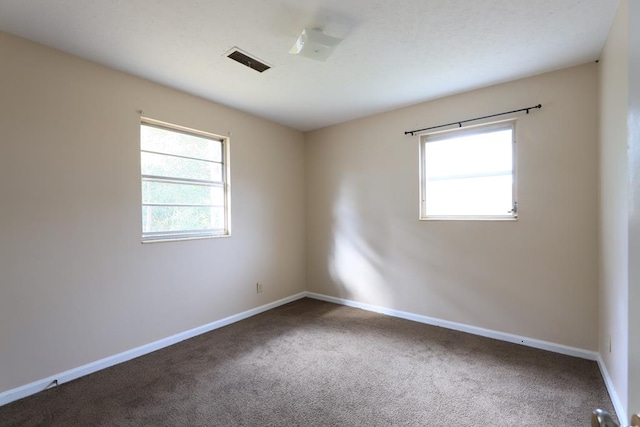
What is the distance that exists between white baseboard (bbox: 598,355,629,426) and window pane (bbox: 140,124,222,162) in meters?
4.04

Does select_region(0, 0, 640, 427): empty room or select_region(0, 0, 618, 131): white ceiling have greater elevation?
select_region(0, 0, 618, 131): white ceiling

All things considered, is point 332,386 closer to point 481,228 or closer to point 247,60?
point 481,228

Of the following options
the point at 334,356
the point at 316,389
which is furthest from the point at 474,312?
the point at 316,389

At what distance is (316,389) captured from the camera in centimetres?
223

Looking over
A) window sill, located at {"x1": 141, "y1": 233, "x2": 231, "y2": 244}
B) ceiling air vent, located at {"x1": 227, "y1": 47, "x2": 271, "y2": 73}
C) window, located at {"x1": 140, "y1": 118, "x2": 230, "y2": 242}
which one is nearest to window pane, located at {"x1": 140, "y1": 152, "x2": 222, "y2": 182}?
window, located at {"x1": 140, "y1": 118, "x2": 230, "y2": 242}

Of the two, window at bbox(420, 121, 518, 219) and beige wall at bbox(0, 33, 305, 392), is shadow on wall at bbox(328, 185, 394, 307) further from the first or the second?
beige wall at bbox(0, 33, 305, 392)

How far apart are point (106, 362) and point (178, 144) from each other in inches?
85.9

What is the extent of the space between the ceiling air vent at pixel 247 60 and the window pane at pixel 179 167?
1.30m

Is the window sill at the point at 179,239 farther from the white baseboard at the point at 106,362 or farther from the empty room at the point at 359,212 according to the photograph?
the white baseboard at the point at 106,362

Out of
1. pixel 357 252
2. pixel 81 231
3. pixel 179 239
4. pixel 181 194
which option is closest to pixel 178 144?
pixel 181 194

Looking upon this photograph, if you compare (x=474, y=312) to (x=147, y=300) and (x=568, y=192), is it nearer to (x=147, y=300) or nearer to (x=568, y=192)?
(x=568, y=192)

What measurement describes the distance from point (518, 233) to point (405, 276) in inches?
51.5

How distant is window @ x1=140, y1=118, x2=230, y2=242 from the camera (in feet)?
9.72

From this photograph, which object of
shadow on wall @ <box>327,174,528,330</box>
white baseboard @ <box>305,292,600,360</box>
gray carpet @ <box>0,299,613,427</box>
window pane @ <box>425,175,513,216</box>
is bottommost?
gray carpet @ <box>0,299,613,427</box>
